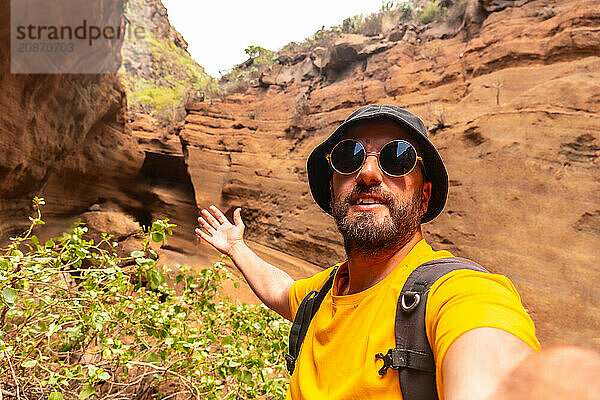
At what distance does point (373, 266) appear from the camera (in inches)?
62.7

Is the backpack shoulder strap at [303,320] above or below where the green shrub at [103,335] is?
above

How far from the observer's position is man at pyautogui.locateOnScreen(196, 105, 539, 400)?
824 millimetres

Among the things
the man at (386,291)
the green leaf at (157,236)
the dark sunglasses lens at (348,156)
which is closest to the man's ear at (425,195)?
the man at (386,291)

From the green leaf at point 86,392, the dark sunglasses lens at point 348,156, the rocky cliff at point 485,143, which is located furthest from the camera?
the rocky cliff at point 485,143

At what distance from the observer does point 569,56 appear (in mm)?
4961

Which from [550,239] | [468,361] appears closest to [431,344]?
[468,361]

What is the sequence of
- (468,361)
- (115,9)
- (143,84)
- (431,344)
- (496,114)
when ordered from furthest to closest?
(143,84)
(115,9)
(496,114)
(431,344)
(468,361)

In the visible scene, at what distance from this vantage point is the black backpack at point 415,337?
0.99m

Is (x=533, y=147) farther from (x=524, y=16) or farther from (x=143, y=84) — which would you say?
(x=143, y=84)

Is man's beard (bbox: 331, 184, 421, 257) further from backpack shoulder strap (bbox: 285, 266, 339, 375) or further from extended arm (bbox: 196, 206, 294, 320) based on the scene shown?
extended arm (bbox: 196, 206, 294, 320)

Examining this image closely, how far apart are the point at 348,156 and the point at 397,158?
0.73 ft

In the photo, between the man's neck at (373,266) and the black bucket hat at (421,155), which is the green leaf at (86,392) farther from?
the black bucket hat at (421,155)

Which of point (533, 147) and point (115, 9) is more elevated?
point (115, 9)

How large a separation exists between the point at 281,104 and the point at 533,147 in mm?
6702
